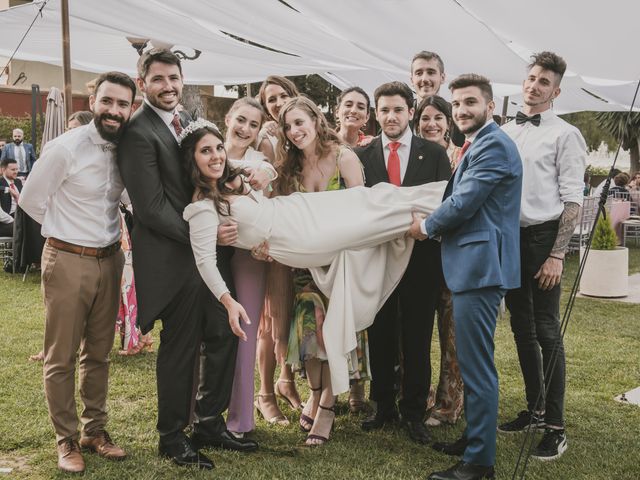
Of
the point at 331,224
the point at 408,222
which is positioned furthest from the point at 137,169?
the point at 408,222

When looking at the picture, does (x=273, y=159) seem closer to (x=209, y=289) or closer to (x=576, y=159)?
(x=209, y=289)

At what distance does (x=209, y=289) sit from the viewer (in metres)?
3.32

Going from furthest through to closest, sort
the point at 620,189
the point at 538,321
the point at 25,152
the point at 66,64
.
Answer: the point at 620,189 < the point at 25,152 < the point at 66,64 < the point at 538,321

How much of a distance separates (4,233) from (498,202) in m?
8.52

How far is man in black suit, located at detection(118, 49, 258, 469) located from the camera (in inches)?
121

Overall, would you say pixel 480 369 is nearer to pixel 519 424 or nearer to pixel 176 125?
pixel 519 424

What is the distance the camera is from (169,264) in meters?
3.20

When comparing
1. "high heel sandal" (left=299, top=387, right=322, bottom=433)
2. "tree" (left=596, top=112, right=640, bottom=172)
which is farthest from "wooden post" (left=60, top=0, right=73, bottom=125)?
"tree" (left=596, top=112, right=640, bottom=172)

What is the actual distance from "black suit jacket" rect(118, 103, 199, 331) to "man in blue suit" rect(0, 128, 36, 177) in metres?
11.1

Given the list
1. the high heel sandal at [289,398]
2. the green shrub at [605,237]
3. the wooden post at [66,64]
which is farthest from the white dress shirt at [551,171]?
the green shrub at [605,237]

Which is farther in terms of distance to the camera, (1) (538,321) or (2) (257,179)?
(1) (538,321)

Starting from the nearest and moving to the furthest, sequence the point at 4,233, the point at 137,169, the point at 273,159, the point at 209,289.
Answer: the point at 137,169 < the point at 209,289 < the point at 273,159 < the point at 4,233

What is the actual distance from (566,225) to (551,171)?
1.06ft

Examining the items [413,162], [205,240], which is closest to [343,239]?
[413,162]
